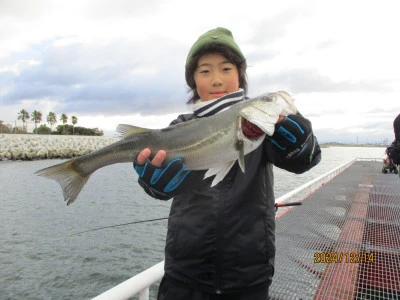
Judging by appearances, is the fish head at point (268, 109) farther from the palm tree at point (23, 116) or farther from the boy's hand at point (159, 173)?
the palm tree at point (23, 116)

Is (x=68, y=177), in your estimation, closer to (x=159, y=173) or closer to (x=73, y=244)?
(x=159, y=173)

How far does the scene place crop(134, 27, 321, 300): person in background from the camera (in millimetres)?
2529

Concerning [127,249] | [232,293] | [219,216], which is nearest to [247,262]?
[232,293]

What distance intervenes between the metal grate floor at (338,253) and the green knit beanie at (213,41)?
320 cm

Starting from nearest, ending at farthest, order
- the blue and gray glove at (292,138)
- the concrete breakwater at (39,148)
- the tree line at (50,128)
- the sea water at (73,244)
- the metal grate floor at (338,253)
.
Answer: the blue and gray glove at (292,138) → the metal grate floor at (338,253) → the sea water at (73,244) → the concrete breakwater at (39,148) → the tree line at (50,128)

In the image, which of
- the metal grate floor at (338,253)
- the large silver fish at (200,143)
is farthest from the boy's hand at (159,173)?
the metal grate floor at (338,253)

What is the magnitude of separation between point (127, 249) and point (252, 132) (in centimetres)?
951

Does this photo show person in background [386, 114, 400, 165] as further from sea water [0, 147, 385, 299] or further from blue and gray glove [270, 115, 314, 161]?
sea water [0, 147, 385, 299]

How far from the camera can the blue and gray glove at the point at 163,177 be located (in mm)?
2867

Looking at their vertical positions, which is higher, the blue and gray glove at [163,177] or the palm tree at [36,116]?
the palm tree at [36,116]

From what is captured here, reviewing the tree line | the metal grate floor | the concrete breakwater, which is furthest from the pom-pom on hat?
the tree line

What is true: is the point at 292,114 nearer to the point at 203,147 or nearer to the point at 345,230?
the point at 203,147

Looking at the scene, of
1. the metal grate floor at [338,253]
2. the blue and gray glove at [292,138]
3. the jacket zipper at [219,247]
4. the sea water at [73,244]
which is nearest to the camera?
the jacket zipper at [219,247]

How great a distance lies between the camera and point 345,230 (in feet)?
20.7
